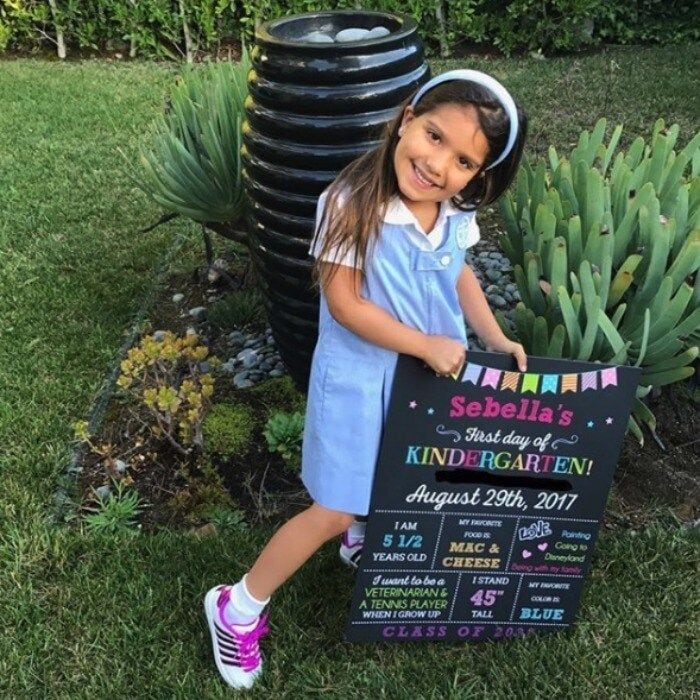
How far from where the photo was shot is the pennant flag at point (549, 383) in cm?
173

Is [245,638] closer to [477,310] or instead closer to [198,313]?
[477,310]

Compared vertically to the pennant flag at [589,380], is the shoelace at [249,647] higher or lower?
lower

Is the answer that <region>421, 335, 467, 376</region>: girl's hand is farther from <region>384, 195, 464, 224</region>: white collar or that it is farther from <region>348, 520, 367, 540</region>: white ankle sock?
<region>348, 520, 367, 540</region>: white ankle sock

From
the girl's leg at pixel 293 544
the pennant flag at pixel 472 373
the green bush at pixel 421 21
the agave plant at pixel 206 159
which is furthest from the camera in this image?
the green bush at pixel 421 21

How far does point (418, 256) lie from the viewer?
1.62 m

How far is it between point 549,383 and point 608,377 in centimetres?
13

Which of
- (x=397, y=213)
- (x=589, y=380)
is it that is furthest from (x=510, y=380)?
(x=397, y=213)

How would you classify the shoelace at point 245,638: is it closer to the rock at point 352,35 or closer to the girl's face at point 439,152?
the girl's face at point 439,152

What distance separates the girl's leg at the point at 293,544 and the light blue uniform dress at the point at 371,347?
5cm

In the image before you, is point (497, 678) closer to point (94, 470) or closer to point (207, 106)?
point (94, 470)

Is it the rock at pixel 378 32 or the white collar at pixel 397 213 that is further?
the rock at pixel 378 32

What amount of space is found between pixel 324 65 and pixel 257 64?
0.25 metres

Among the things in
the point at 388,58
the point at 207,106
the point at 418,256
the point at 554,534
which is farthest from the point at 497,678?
the point at 207,106

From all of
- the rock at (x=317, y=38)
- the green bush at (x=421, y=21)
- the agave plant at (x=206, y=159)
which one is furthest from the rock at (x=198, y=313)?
the green bush at (x=421, y=21)
